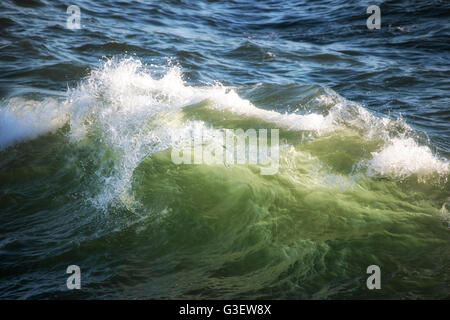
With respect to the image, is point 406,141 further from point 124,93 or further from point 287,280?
point 124,93

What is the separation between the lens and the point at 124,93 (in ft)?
18.9

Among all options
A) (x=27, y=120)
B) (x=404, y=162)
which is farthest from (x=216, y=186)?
(x=27, y=120)

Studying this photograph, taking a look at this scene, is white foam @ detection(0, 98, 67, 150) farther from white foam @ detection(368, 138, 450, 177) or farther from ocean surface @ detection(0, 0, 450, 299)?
white foam @ detection(368, 138, 450, 177)

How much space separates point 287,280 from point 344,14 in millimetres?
11786

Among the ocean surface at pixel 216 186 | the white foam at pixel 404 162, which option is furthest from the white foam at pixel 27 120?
the white foam at pixel 404 162

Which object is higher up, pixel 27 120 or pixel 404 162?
pixel 27 120

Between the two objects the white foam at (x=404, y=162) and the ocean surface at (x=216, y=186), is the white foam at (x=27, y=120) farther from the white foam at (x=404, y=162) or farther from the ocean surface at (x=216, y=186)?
the white foam at (x=404, y=162)

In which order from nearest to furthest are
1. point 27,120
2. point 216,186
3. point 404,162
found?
point 216,186
point 404,162
point 27,120

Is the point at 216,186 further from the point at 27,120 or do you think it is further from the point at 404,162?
the point at 27,120

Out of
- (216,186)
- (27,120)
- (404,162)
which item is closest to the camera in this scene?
(216,186)

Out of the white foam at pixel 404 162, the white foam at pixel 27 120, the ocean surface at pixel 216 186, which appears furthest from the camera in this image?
the white foam at pixel 27 120

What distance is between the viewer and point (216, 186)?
179 inches

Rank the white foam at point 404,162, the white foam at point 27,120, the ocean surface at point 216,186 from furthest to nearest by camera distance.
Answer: the white foam at point 27,120, the white foam at point 404,162, the ocean surface at point 216,186

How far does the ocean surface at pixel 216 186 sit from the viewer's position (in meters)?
3.27
